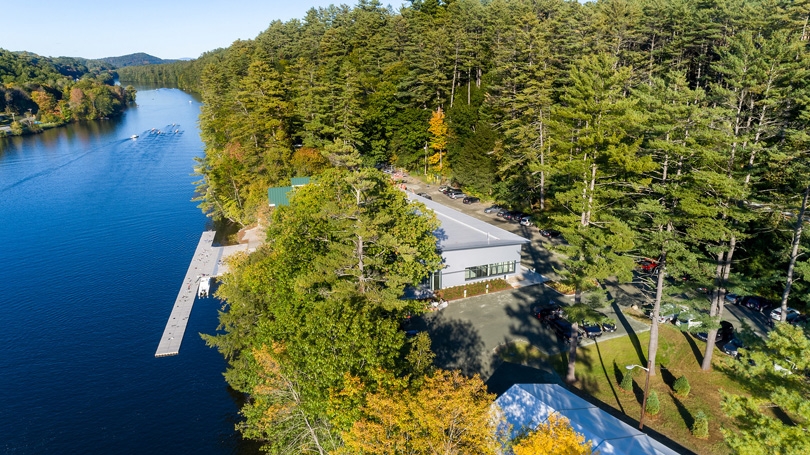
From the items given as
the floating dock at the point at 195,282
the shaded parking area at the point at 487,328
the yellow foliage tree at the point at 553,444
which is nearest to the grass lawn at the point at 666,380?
the shaded parking area at the point at 487,328

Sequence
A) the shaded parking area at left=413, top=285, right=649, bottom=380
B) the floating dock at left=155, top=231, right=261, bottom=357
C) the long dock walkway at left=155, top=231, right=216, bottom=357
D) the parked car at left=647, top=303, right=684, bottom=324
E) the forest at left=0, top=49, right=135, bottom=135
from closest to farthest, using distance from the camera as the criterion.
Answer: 1. the parked car at left=647, top=303, right=684, bottom=324
2. the shaded parking area at left=413, top=285, right=649, bottom=380
3. the long dock walkway at left=155, top=231, right=216, bottom=357
4. the floating dock at left=155, top=231, right=261, bottom=357
5. the forest at left=0, top=49, right=135, bottom=135

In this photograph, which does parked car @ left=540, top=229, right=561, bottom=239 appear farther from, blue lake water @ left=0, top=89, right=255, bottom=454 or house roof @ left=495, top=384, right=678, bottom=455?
blue lake water @ left=0, top=89, right=255, bottom=454

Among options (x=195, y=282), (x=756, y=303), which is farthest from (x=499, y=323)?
(x=195, y=282)

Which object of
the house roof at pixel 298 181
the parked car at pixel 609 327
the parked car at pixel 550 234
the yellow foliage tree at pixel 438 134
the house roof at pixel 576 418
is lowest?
the parked car at pixel 609 327

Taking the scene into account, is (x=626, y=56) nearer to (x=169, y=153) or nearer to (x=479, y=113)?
(x=479, y=113)

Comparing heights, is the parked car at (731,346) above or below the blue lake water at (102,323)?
above

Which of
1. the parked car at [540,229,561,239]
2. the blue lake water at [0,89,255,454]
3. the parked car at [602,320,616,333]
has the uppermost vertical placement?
the parked car at [540,229,561,239]

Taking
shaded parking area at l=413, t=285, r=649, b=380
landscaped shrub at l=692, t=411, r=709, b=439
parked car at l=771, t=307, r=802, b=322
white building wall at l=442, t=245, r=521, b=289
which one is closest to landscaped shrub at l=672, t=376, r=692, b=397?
landscaped shrub at l=692, t=411, r=709, b=439

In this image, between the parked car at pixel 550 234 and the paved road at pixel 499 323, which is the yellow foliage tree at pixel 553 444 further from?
the parked car at pixel 550 234
